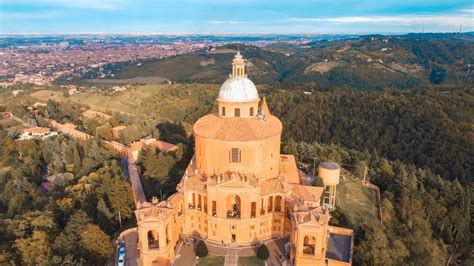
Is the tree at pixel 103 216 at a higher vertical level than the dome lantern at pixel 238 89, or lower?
lower

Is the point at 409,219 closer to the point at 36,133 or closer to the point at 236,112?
the point at 236,112

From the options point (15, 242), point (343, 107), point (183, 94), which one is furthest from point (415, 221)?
point (183, 94)

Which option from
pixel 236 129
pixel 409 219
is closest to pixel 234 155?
pixel 236 129

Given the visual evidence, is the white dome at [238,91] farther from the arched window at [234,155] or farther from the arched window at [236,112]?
the arched window at [234,155]

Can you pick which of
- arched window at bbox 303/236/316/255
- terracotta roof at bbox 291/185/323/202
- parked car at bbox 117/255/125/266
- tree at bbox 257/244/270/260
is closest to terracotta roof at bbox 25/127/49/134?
parked car at bbox 117/255/125/266

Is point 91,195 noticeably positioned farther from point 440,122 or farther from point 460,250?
point 440,122

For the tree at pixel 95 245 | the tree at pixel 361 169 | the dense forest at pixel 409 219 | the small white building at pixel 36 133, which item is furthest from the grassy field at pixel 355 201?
the small white building at pixel 36 133
